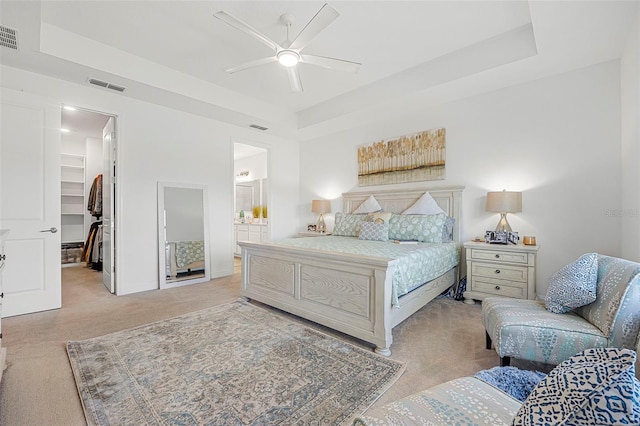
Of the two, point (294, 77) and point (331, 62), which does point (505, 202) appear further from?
point (294, 77)

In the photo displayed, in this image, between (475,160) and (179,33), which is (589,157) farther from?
(179,33)

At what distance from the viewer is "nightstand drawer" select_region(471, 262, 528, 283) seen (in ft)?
10.2

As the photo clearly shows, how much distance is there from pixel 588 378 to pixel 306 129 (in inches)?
201

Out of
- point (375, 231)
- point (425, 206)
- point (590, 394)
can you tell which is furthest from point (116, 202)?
point (590, 394)

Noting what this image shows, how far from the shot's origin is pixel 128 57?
330 cm

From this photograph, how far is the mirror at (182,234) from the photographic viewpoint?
13.6 feet

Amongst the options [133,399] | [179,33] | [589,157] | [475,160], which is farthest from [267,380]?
[589,157]

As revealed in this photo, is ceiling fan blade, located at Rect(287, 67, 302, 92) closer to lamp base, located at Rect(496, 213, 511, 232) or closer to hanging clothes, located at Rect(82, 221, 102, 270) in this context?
lamp base, located at Rect(496, 213, 511, 232)

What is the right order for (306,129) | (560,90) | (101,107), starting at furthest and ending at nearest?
(306,129)
(101,107)
(560,90)

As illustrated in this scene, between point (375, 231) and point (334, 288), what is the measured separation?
4.96 ft

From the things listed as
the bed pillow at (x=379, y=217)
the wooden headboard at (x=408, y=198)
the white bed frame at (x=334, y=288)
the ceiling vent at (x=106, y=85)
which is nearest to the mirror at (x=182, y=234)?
the ceiling vent at (x=106, y=85)

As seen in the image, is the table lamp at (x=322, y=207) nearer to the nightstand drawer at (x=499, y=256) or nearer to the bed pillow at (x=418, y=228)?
the bed pillow at (x=418, y=228)

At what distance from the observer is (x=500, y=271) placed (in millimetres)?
3238

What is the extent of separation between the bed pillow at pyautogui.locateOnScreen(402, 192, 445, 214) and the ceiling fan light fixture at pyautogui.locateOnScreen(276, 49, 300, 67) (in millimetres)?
2542
